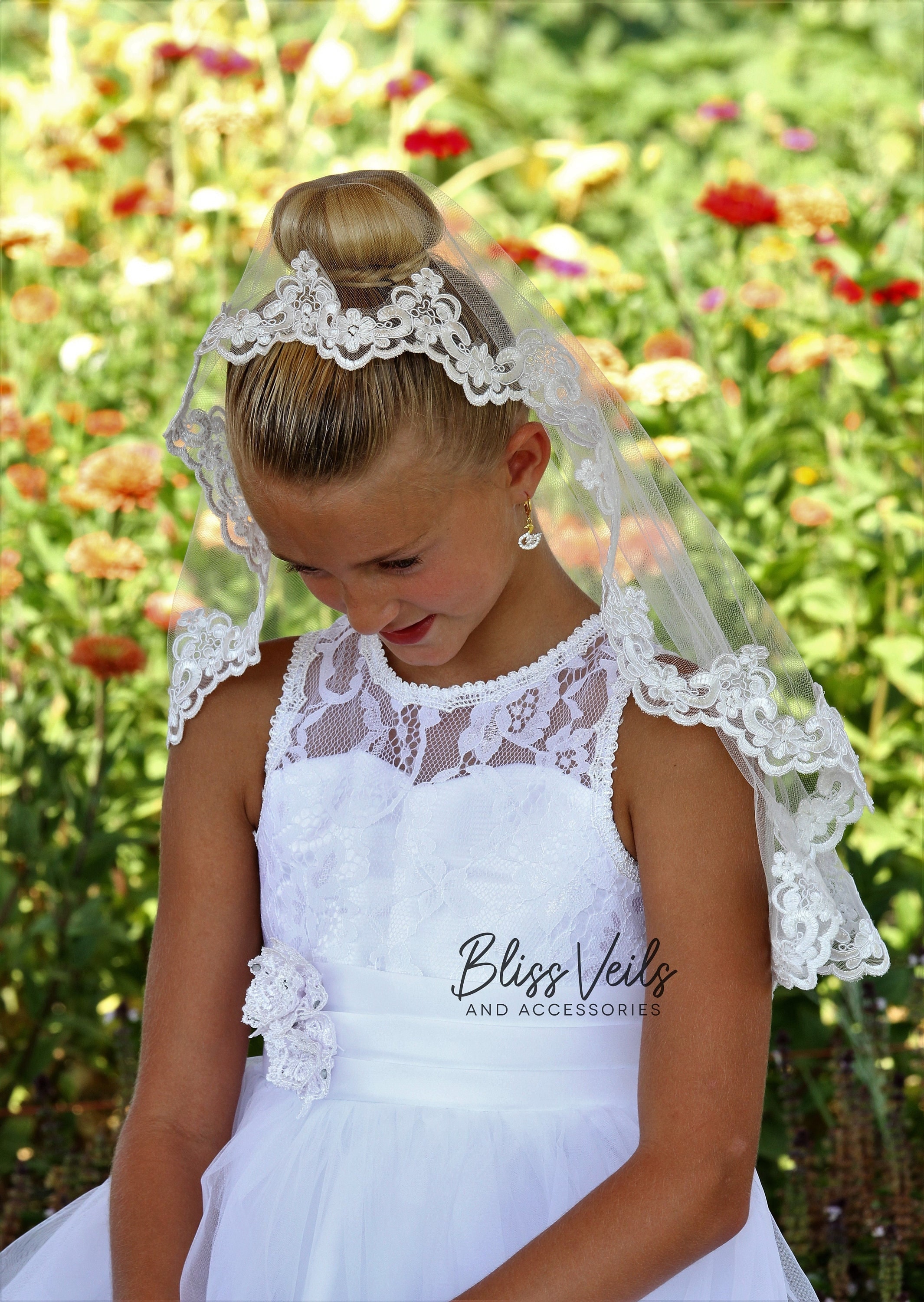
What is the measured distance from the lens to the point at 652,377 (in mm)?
2418

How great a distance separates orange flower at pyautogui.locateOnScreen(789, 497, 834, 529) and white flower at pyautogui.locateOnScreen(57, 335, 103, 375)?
67.2 inches

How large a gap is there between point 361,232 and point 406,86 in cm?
298

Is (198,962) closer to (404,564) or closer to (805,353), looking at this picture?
(404,564)

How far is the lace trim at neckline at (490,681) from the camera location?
4.35ft

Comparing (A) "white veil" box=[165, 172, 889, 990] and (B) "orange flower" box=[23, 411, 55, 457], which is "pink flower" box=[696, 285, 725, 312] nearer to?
(B) "orange flower" box=[23, 411, 55, 457]

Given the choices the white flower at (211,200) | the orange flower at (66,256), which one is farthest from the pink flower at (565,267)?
the orange flower at (66,256)

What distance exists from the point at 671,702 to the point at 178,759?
0.56 m

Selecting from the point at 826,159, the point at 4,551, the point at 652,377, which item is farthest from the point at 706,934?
the point at 826,159

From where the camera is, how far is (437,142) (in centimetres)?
354

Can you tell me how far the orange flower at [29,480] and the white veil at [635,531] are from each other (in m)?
1.60

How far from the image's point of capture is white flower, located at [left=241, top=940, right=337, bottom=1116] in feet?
4.34

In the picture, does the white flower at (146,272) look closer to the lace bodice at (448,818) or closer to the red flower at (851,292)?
the red flower at (851,292)

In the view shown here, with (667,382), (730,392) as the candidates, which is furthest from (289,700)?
(730,392)

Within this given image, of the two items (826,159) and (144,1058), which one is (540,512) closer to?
(144,1058)
